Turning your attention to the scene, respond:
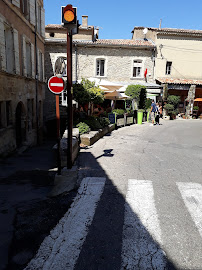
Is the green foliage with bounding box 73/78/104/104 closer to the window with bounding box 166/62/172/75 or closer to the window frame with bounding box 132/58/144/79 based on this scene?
the window frame with bounding box 132/58/144/79

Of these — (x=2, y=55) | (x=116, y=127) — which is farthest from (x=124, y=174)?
(x=116, y=127)

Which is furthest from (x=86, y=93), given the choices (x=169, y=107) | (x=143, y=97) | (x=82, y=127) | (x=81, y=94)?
(x=169, y=107)

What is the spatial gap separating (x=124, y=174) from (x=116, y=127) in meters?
8.61

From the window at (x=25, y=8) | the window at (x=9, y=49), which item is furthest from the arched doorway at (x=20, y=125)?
the window at (x=25, y=8)

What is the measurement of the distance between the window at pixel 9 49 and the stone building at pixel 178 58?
15.5 meters

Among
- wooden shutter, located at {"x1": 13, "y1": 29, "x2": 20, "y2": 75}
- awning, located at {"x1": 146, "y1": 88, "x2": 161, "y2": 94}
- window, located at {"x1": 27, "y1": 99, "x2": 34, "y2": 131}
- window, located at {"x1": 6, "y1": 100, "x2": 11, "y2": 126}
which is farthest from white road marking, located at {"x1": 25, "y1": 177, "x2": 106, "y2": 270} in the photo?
awning, located at {"x1": 146, "y1": 88, "x2": 161, "y2": 94}

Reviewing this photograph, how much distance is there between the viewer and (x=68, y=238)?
10.7 ft

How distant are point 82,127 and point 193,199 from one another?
20.1 feet

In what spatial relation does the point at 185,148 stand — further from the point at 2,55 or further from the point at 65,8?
the point at 2,55

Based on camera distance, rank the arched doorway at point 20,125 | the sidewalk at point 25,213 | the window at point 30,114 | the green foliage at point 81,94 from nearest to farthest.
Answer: the sidewalk at point 25,213
the green foliage at point 81,94
the arched doorway at point 20,125
the window at point 30,114

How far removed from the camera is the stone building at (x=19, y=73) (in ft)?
30.1

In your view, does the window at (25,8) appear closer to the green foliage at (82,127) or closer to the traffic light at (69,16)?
the green foliage at (82,127)

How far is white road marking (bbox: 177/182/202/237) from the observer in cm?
385

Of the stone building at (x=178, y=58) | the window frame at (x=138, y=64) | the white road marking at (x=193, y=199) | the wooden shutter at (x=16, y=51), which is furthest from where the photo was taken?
the stone building at (x=178, y=58)
